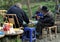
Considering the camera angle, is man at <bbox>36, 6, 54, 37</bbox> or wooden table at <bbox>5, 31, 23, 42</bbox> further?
man at <bbox>36, 6, 54, 37</bbox>

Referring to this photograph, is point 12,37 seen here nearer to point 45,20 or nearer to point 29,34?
point 29,34

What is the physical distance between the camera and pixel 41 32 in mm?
10492

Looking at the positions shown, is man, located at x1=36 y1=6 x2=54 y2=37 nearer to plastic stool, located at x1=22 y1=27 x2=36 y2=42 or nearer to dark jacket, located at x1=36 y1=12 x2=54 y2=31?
dark jacket, located at x1=36 y1=12 x2=54 y2=31

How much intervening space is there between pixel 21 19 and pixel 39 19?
3.96 ft

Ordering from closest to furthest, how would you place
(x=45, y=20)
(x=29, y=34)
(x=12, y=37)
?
(x=12, y=37), (x=29, y=34), (x=45, y=20)

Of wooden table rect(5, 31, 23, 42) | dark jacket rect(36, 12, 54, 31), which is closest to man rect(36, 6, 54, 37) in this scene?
dark jacket rect(36, 12, 54, 31)

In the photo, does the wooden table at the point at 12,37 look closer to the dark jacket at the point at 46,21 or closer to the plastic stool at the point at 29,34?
the plastic stool at the point at 29,34

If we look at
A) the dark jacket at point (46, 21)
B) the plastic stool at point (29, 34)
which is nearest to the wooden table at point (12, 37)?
the plastic stool at point (29, 34)

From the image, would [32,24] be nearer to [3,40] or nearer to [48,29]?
[48,29]

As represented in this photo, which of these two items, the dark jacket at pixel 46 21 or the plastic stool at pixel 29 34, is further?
the dark jacket at pixel 46 21

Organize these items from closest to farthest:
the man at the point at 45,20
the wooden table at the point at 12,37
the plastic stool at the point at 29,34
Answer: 1. the wooden table at the point at 12,37
2. the plastic stool at the point at 29,34
3. the man at the point at 45,20

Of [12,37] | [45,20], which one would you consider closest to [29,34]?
[45,20]

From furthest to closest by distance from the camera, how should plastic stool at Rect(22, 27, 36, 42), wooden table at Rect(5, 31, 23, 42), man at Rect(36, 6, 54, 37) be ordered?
1. man at Rect(36, 6, 54, 37)
2. plastic stool at Rect(22, 27, 36, 42)
3. wooden table at Rect(5, 31, 23, 42)

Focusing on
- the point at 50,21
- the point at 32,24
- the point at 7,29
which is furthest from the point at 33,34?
the point at 7,29
